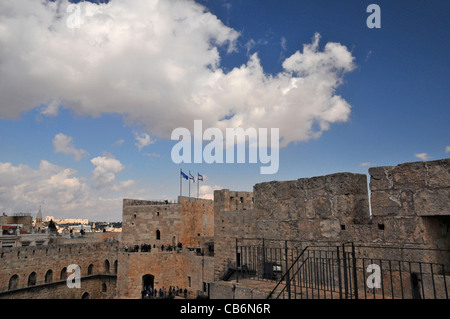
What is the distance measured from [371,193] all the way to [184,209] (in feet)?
96.6

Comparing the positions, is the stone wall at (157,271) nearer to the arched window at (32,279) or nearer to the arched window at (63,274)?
the arched window at (63,274)

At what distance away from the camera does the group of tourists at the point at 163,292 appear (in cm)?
2725

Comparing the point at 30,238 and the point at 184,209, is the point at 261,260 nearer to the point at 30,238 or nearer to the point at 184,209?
the point at 184,209

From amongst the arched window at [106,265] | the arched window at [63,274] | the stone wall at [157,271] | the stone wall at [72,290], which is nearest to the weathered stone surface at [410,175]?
the stone wall at [157,271]

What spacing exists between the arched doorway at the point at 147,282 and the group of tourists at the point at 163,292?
1.25 ft

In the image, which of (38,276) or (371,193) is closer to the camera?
(371,193)

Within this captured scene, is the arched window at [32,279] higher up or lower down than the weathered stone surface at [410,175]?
lower down

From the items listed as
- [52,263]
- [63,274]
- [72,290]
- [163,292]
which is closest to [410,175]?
[163,292]

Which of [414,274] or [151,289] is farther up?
[414,274]

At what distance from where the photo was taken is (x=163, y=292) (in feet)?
92.1

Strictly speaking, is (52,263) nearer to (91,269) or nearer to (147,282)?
(91,269)
